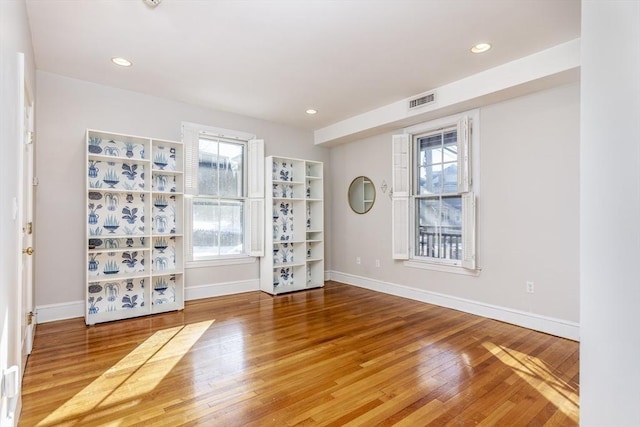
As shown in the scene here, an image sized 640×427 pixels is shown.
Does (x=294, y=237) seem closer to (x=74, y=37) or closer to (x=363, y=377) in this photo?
(x=363, y=377)

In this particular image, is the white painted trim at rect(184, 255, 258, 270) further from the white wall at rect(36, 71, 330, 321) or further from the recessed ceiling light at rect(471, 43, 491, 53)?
the recessed ceiling light at rect(471, 43, 491, 53)

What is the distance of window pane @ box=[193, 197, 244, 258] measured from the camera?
4648 mm

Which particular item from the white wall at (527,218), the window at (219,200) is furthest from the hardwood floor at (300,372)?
the window at (219,200)

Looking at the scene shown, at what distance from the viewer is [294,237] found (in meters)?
5.40

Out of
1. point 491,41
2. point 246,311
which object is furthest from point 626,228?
point 246,311

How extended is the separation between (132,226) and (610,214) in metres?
4.41

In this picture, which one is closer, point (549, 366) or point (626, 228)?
point (626, 228)

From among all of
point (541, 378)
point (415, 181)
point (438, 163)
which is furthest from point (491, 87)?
point (541, 378)

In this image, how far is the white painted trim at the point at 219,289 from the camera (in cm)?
452

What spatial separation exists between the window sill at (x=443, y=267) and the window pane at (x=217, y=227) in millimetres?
2585

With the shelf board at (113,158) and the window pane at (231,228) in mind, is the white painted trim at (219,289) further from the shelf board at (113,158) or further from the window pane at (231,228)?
the shelf board at (113,158)

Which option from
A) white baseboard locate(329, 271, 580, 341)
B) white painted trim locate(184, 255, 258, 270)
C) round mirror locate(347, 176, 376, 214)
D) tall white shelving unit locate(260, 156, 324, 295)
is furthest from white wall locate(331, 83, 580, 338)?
white painted trim locate(184, 255, 258, 270)

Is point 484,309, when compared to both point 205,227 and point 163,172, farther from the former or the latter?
point 163,172

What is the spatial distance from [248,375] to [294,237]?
Answer: 3.11m
